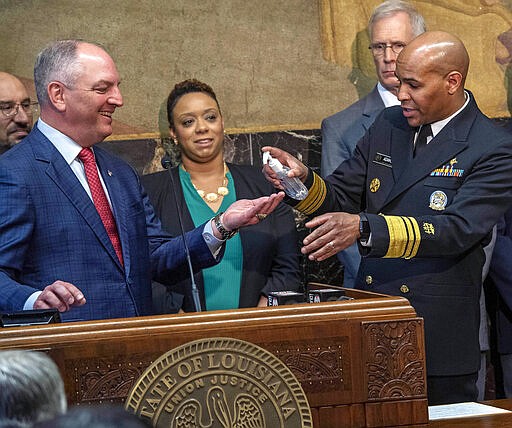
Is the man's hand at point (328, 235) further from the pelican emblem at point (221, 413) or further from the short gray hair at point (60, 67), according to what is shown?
the short gray hair at point (60, 67)

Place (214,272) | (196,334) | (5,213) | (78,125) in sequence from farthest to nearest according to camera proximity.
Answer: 1. (214,272)
2. (78,125)
3. (5,213)
4. (196,334)

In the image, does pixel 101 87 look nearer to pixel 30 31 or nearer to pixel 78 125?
pixel 78 125

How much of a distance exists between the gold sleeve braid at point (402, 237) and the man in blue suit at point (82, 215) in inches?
16.2

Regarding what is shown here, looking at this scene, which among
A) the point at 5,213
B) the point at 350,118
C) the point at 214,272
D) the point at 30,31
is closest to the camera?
the point at 5,213

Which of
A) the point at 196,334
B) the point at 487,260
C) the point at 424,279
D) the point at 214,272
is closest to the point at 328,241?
the point at 424,279

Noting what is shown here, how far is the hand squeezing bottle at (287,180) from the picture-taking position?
11.8ft

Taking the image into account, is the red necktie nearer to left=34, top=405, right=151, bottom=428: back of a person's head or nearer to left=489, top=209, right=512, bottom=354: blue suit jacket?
left=489, top=209, right=512, bottom=354: blue suit jacket

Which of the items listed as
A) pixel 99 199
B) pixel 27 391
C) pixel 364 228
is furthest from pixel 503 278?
pixel 27 391

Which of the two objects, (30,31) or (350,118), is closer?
(350,118)

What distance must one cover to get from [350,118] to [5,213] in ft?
6.72

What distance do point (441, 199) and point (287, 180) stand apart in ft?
1.89

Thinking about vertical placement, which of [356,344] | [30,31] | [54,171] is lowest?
[356,344]

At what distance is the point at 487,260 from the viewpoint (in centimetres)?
452

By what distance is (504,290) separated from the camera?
4688mm
